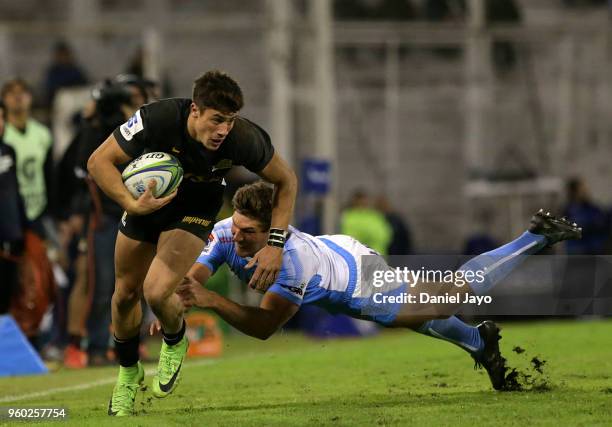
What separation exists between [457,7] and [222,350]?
9.12 meters

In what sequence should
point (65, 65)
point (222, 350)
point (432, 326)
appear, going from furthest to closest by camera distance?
1. point (65, 65)
2. point (222, 350)
3. point (432, 326)

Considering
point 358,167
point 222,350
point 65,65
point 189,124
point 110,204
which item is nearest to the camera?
point 189,124

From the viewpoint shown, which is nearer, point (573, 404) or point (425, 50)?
point (573, 404)

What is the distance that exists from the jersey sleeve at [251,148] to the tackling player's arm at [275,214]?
6cm

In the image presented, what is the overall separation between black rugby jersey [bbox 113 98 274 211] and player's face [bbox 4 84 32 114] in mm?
6087

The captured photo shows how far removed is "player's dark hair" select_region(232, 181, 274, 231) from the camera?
9766 mm

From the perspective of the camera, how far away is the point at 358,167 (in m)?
23.4

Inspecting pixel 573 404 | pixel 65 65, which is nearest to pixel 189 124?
pixel 573 404

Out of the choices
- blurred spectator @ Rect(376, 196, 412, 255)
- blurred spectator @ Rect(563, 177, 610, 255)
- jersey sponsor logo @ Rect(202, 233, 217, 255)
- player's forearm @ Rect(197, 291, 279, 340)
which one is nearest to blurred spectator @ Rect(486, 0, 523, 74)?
blurred spectator @ Rect(563, 177, 610, 255)

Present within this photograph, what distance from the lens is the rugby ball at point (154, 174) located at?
870 cm

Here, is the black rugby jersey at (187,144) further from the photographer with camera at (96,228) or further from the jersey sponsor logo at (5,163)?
the jersey sponsor logo at (5,163)

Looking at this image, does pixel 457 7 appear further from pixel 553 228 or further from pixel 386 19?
pixel 553 228

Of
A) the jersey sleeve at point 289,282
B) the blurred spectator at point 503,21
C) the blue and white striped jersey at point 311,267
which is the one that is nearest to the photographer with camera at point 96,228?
the blue and white striped jersey at point 311,267

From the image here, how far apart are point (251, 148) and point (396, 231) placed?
40.7 feet
